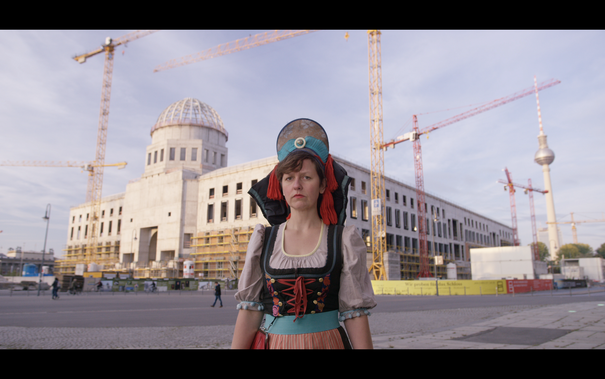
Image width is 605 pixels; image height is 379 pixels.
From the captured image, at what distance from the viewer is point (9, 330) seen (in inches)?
430

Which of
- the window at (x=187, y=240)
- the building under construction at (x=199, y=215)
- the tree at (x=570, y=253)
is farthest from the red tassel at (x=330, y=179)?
the tree at (x=570, y=253)

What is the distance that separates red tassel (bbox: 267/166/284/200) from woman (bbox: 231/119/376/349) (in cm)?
3

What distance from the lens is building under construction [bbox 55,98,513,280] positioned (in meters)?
56.3

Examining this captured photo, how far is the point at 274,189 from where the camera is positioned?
261 centimetres

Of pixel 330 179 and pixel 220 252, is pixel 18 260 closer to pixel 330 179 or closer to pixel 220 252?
pixel 220 252

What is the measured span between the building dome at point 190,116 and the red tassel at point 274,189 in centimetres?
7160

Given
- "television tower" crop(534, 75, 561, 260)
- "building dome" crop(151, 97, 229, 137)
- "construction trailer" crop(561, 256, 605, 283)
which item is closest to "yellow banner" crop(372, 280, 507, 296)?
"construction trailer" crop(561, 256, 605, 283)

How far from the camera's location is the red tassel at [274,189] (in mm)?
2592

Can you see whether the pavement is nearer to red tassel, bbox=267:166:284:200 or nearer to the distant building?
red tassel, bbox=267:166:284:200

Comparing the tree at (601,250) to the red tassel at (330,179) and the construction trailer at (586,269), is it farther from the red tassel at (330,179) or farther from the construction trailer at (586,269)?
the red tassel at (330,179)

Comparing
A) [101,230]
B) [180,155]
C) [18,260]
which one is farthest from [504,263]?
[18,260]

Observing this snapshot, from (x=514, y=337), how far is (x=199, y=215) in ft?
187

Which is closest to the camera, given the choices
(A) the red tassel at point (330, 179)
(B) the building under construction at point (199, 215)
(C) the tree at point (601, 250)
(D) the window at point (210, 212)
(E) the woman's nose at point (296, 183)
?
(E) the woman's nose at point (296, 183)
